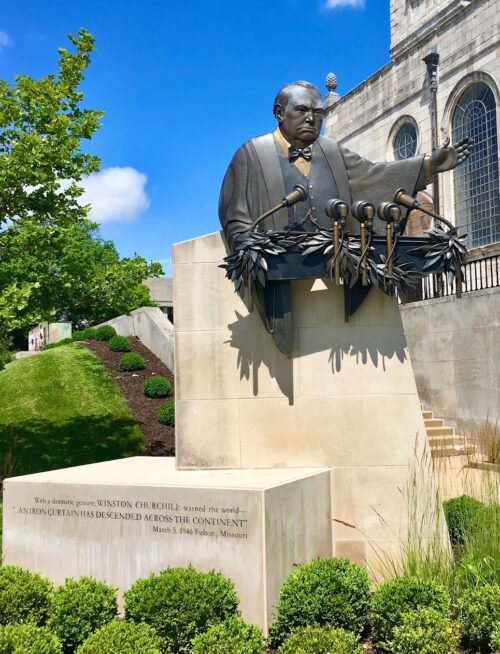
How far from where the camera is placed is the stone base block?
18.3 ft

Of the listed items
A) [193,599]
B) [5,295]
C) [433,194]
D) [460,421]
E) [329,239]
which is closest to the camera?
[193,599]

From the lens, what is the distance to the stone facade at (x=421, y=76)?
21.9m

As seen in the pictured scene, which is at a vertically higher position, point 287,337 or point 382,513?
point 287,337

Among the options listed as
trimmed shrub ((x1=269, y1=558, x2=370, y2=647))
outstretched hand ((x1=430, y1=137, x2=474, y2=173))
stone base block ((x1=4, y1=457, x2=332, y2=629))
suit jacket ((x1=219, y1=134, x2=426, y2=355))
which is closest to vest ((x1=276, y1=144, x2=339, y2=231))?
suit jacket ((x1=219, y1=134, x2=426, y2=355))

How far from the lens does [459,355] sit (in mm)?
15633

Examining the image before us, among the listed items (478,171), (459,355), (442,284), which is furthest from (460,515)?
(478,171)

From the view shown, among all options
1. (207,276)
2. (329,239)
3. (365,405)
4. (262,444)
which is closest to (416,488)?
(365,405)

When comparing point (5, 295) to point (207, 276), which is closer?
point (207, 276)

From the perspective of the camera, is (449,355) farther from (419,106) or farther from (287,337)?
(419,106)

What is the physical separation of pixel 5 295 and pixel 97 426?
288 inches

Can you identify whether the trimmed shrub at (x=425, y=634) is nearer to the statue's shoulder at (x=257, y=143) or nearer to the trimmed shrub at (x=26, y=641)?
the trimmed shrub at (x=26, y=641)

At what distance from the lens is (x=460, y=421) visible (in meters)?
15.5

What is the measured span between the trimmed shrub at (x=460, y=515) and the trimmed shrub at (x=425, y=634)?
70.5 inches

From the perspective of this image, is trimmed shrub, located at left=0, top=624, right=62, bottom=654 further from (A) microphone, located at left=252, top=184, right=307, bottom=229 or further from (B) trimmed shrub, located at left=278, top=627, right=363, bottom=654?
(A) microphone, located at left=252, top=184, right=307, bottom=229
